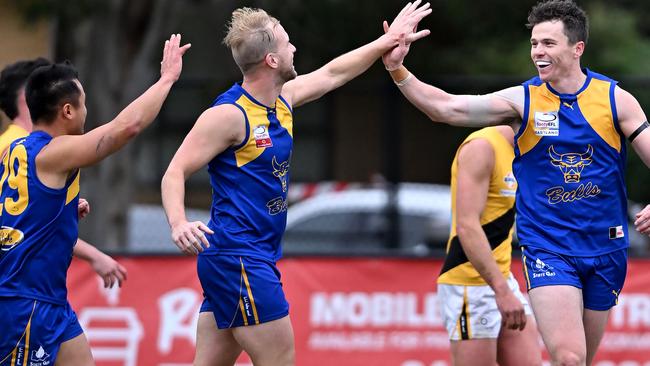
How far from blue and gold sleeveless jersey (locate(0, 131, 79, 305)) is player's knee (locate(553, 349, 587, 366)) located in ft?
8.38

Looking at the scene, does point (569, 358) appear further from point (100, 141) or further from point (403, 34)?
point (100, 141)

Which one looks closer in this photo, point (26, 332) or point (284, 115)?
point (26, 332)

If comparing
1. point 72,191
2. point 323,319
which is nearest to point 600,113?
point 72,191

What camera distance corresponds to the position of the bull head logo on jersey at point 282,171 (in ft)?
19.5

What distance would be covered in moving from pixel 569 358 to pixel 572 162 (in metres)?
1.03

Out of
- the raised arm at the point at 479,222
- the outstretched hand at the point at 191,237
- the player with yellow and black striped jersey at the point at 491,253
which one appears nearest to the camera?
the outstretched hand at the point at 191,237

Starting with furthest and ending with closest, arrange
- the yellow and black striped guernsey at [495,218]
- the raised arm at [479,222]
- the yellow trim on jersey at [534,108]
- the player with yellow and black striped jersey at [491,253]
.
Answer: the yellow and black striped guernsey at [495,218] < the player with yellow and black striped jersey at [491,253] < the raised arm at [479,222] < the yellow trim on jersey at [534,108]

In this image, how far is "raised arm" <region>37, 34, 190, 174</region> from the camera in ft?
18.3

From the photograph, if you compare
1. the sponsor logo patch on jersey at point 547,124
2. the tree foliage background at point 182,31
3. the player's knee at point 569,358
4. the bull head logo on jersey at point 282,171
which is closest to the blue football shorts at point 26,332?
the bull head logo on jersey at point 282,171

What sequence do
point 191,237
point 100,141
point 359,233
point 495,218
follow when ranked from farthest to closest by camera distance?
point 359,233 < point 495,218 < point 100,141 < point 191,237

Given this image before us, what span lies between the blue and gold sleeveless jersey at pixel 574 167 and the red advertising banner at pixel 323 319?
10.6 feet

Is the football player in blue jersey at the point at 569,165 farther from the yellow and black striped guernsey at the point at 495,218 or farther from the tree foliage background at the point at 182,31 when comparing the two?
the tree foliage background at the point at 182,31

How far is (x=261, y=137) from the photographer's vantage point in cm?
590

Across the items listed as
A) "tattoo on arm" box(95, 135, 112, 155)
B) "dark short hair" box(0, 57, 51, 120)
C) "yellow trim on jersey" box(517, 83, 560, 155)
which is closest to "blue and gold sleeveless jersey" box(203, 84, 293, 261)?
"tattoo on arm" box(95, 135, 112, 155)
